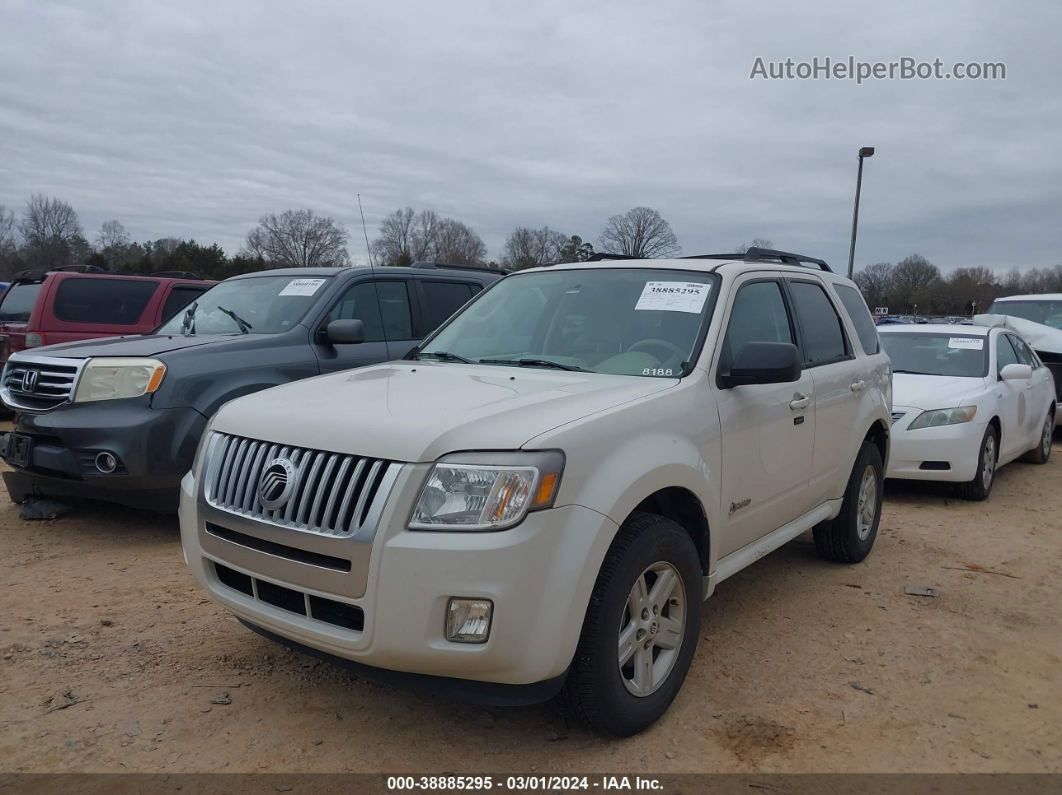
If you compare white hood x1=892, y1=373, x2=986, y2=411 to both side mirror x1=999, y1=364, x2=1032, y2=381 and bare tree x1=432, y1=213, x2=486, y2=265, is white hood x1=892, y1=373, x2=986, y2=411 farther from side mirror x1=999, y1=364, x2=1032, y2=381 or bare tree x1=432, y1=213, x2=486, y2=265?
A: bare tree x1=432, y1=213, x2=486, y2=265

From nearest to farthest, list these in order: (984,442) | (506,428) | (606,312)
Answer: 1. (506,428)
2. (606,312)
3. (984,442)

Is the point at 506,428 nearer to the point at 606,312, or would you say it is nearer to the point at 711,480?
the point at 711,480

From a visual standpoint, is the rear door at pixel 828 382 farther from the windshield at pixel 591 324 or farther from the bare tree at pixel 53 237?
the bare tree at pixel 53 237

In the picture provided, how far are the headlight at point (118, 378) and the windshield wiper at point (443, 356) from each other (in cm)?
209

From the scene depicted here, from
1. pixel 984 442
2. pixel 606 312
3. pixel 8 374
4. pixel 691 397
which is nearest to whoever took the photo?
pixel 691 397

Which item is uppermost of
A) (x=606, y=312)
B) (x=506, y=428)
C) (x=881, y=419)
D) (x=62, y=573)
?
(x=606, y=312)

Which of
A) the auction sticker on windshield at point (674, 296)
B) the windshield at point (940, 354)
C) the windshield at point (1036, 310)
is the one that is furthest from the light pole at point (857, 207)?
the auction sticker on windshield at point (674, 296)

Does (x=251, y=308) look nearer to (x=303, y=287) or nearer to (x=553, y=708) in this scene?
(x=303, y=287)

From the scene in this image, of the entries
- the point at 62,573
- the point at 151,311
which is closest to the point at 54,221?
the point at 151,311

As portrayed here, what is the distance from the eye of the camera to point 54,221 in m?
76.5

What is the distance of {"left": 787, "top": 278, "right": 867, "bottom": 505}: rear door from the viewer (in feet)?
14.8

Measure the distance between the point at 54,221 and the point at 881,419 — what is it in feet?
285

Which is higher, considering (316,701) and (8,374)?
(8,374)

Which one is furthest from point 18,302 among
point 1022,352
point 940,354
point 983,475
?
point 1022,352
